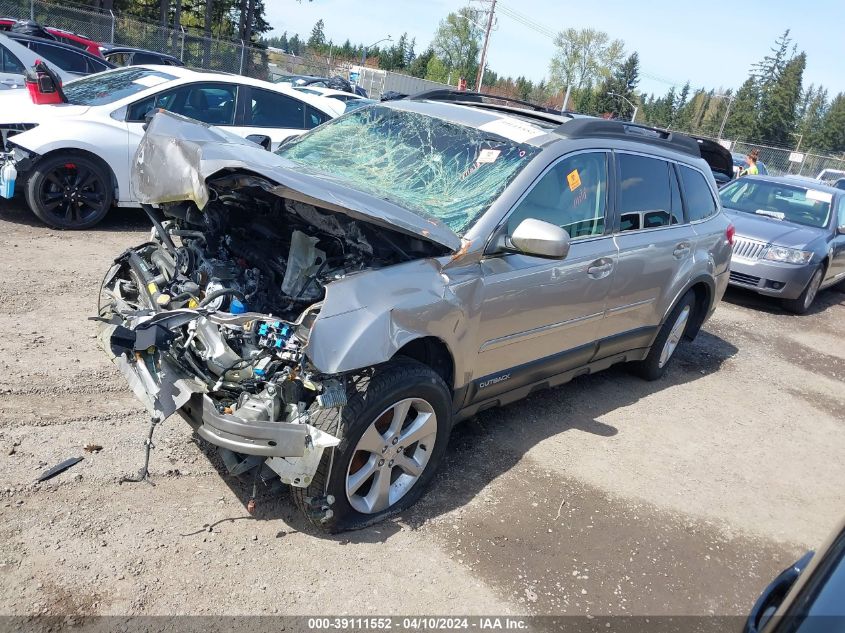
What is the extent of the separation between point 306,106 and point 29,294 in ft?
14.5

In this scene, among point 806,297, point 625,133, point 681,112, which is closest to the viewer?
point 625,133

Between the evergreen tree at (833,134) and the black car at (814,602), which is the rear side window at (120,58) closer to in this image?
the black car at (814,602)

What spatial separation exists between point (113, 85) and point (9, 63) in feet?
13.9

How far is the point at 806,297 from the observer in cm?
941

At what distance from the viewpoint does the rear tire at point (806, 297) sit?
30.6 ft

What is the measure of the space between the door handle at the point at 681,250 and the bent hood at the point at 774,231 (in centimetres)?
450

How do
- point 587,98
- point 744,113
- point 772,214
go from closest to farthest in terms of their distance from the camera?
point 772,214
point 744,113
point 587,98

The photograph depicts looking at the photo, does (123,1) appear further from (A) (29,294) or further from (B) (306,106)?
(A) (29,294)

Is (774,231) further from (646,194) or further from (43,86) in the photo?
(43,86)

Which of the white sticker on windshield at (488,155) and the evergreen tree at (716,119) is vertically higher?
the evergreen tree at (716,119)

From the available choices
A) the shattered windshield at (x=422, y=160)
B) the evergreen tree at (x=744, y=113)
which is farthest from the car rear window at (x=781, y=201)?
the evergreen tree at (x=744, y=113)

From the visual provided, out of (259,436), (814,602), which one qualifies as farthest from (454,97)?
(814,602)

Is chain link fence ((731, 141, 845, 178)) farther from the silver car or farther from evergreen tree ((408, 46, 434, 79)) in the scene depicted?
evergreen tree ((408, 46, 434, 79))

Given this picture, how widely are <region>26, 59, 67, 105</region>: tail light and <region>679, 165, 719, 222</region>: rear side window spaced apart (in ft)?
20.1
